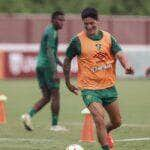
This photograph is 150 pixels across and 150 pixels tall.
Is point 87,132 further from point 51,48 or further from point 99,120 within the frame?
point 99,120

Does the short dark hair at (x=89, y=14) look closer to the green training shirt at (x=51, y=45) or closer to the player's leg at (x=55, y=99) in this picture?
the green training shirt at (x=51, y=45)

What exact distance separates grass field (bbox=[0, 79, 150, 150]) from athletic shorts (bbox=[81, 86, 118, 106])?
1.18 metres

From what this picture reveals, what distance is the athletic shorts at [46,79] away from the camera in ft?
52.6

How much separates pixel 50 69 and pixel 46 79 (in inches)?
8.1

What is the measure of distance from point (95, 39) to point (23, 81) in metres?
21.8

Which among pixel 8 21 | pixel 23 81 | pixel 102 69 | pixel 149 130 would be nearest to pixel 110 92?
pixel 102 69

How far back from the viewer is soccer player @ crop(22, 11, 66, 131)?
15773 millimetres

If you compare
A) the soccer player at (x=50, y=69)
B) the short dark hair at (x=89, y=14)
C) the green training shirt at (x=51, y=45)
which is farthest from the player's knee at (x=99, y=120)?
the green training shirt at (x=51, y=45)

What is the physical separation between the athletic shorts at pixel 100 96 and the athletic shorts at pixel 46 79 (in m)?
3.83

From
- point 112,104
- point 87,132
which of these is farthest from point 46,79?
point 112,104

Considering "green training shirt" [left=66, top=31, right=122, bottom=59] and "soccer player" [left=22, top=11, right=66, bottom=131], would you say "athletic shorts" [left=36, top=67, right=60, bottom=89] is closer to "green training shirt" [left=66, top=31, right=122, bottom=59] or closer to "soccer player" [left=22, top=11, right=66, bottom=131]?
"soccer player" [left=22, top=11, right=66, bottom=131]

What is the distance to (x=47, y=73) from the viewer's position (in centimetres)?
1612

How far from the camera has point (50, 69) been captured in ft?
52.8

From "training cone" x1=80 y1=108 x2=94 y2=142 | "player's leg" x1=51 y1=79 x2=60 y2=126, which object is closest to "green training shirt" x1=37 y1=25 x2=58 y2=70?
"player's leg" x1=51 y1=79 x2=60 y2=126
